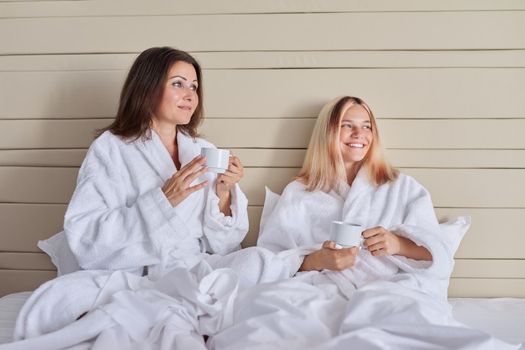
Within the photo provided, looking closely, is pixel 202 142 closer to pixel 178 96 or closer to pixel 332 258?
pixel 178 96

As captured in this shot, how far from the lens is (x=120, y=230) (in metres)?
1.64

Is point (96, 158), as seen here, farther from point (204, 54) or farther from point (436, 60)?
point (436, 60)

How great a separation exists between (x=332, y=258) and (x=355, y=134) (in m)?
0.51

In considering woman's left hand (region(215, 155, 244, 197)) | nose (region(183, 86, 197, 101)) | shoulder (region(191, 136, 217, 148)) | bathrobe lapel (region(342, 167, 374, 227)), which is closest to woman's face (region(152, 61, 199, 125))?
nose (region(183, 86, 197, 101))

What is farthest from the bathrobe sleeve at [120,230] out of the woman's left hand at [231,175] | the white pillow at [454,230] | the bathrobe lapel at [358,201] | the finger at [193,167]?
the white pillow at [454,230]

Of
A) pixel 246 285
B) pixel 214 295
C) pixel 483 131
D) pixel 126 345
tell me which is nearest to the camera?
pixel 126 345

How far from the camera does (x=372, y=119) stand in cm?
186

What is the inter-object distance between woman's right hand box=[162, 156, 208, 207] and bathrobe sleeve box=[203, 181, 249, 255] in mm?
153

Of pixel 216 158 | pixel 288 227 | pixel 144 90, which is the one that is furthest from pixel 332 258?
pixel 144 90

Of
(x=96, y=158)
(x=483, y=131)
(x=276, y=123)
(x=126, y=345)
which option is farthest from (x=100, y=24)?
(x=483, y=131)

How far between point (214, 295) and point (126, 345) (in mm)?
271

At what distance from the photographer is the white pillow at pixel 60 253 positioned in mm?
1823

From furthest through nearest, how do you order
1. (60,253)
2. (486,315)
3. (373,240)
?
(60,253), (486,315), (373,240)

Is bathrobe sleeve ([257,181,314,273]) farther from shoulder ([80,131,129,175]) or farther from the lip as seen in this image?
shoulder ([80,131,129,175])
